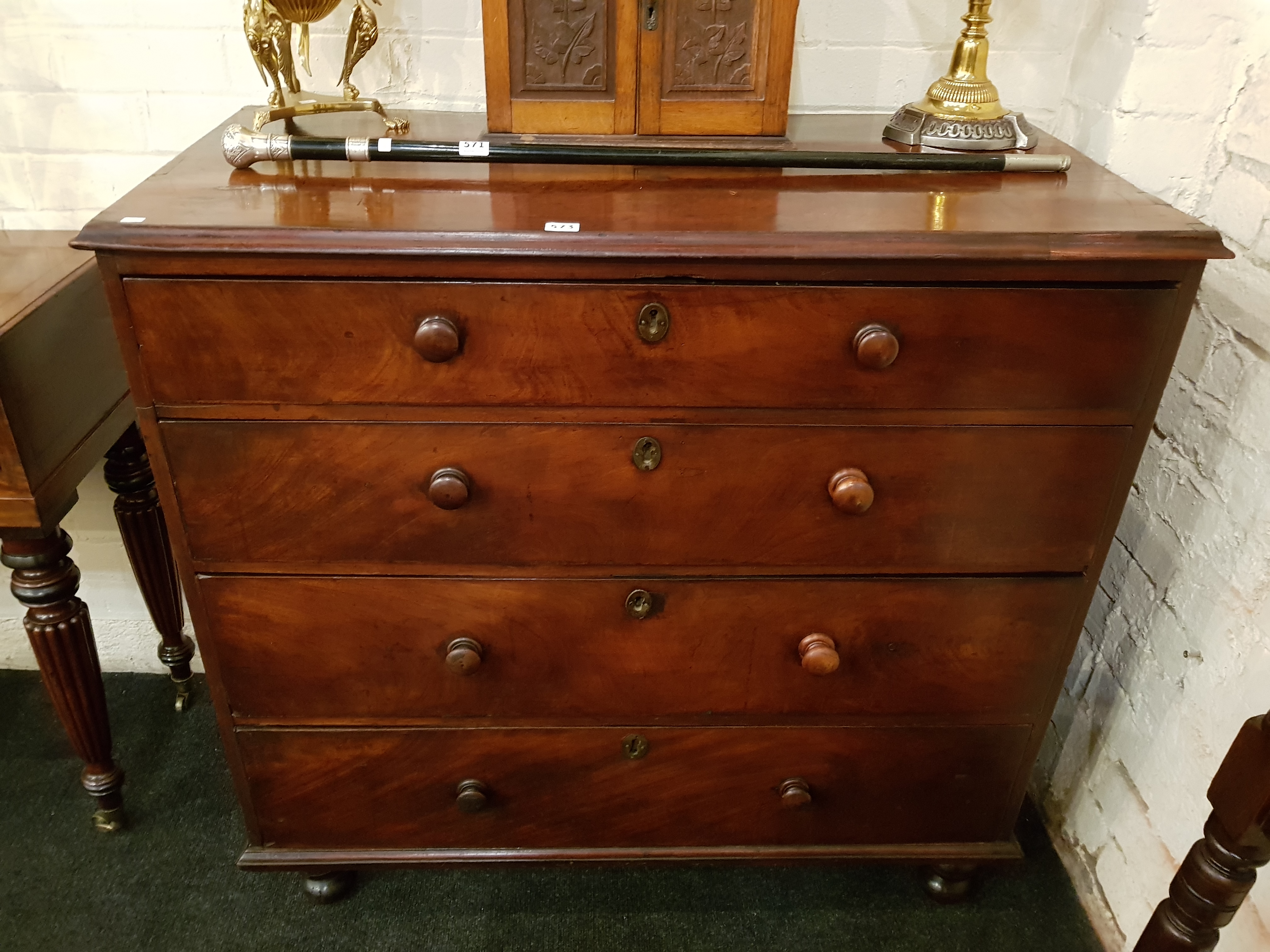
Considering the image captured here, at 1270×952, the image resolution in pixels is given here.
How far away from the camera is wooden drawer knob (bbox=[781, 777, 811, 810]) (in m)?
1.22

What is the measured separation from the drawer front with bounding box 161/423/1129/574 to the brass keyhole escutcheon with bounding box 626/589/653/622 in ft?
0.13

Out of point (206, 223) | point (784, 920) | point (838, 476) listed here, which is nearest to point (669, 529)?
point (838, 476)

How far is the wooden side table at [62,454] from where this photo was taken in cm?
115

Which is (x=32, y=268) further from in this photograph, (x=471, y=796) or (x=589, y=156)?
(x=471, y=796)

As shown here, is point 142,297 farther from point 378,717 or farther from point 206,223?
point 378,717

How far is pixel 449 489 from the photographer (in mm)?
980

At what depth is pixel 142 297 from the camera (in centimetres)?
90

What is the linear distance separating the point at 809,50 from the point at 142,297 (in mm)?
968

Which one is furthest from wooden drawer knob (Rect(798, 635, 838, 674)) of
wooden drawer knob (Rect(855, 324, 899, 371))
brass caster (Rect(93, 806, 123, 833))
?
brass caster (Rect(93, 806, 123, 833))

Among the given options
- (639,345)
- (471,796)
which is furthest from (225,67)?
(471,796)

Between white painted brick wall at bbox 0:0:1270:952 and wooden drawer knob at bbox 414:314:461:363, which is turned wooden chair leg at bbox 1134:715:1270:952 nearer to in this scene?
white painted brick wall at bbox 0:0:1270:952

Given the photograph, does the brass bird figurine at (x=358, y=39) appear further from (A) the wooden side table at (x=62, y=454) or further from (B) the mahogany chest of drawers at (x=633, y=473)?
(A) the wooden side table at (x=62, y=454)

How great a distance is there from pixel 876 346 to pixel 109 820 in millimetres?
1398

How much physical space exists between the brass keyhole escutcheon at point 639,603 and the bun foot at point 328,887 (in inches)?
24.9
